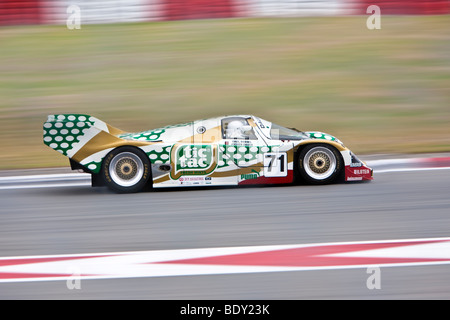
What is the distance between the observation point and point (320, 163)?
8164mm

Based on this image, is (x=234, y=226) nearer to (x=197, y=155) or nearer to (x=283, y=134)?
(x=197, y=155)

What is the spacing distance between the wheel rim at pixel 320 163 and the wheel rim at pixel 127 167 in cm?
202

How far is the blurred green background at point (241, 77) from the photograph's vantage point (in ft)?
40.3

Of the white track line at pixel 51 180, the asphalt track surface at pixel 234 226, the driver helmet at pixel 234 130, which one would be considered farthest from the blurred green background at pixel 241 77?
the driver helmet at pixel 234 130

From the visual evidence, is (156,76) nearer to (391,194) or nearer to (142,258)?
(391,194)

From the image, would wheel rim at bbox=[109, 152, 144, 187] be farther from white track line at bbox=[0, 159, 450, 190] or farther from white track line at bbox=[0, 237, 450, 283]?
white track line at bbox=[0, 237, 450, 283]

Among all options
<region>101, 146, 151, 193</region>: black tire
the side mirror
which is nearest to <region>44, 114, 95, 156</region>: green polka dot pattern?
<region>101, 146, 151, 193</region>: black tire

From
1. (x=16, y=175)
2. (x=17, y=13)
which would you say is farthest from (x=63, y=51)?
(x=16, y=175)

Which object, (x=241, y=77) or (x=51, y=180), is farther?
(x=241, y=77)

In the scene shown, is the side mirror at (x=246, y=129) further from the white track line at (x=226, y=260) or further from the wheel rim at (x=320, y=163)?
the white track line at (x=226, y=260)

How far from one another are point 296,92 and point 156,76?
10.3ft

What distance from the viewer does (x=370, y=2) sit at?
15922 millimetres

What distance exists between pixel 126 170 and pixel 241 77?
6896mm

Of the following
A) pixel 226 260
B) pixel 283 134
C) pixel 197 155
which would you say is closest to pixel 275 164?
pixel 283 134
